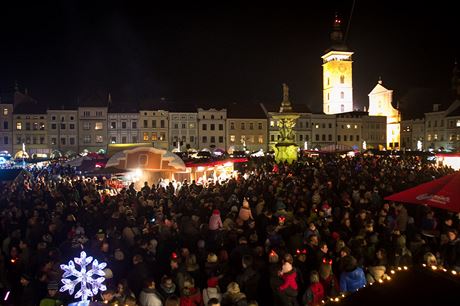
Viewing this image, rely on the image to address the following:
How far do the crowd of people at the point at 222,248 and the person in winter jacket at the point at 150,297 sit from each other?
2 centimetres

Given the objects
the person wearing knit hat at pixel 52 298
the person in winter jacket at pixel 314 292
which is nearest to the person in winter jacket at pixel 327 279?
the person in winter jacket at pixel 314 292

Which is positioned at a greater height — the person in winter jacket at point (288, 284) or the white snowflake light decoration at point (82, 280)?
the white snowflake light decoration at point (82, 280)

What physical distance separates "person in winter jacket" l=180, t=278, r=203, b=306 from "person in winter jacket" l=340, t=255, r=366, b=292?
2.28 meters

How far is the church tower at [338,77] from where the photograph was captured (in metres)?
86.9

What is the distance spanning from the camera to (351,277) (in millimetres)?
6973

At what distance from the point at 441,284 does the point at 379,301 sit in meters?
0.42

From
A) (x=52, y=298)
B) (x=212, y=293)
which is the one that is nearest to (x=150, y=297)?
(x=212, y=293)

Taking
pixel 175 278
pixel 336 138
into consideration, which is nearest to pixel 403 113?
pixel 336 138

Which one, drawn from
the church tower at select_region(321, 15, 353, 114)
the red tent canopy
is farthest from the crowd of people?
the church tower at select_region(321, 15, 353, 114)

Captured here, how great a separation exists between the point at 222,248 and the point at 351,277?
2.92 m

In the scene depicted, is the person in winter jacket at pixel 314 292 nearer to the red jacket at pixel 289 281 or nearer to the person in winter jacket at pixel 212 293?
the red jacket at pixel 289 281

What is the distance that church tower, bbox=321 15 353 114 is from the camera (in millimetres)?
86938

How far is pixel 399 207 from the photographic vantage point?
36.3 ft

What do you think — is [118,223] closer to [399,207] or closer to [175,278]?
[175,278]
